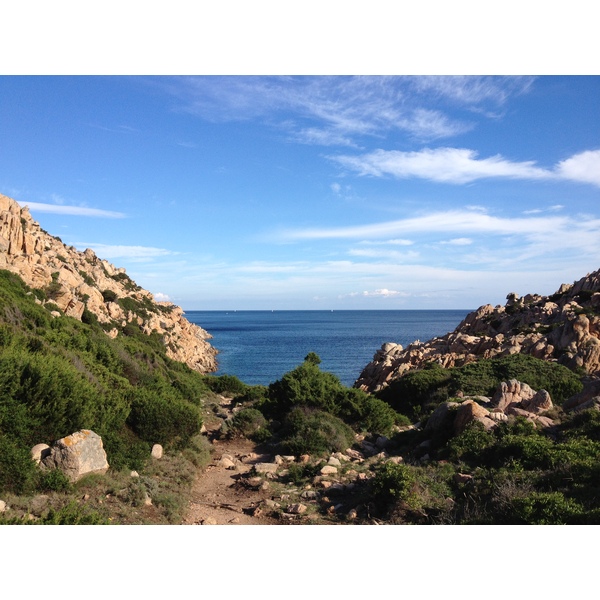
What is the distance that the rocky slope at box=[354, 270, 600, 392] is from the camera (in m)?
29.7

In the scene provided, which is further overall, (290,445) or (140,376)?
(140,376)

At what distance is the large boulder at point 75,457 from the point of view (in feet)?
28.8

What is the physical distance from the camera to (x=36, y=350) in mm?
13250

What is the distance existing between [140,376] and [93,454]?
9582 mm

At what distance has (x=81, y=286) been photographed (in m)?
32.7

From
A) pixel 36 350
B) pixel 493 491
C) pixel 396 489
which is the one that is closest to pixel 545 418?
pixel 493 491

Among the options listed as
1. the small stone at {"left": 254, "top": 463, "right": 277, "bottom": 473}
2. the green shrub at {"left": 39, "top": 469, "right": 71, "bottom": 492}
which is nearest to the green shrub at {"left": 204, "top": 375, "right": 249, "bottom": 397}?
the small stone at {"left": 254, "top": 463, "right": 277, "bottom": 473}

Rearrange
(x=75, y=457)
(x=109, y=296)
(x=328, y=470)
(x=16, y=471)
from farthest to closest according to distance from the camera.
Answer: (x=109, y=296)
(x=328, y=470)
(x=75, y=457)
(x=16, y=471)

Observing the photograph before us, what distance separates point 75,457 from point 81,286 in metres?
26.8

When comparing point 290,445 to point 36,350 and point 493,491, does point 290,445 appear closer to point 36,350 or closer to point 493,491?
point 493,491

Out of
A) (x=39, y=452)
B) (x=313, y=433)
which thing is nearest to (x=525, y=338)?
(x=313, y=433)

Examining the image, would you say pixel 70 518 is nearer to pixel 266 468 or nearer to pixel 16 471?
pixel 16 471

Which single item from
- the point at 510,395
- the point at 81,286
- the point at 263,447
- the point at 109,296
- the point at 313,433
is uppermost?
the point at 81,286

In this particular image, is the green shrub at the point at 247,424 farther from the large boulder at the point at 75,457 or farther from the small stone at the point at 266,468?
the large boulder at the point at 75,457
